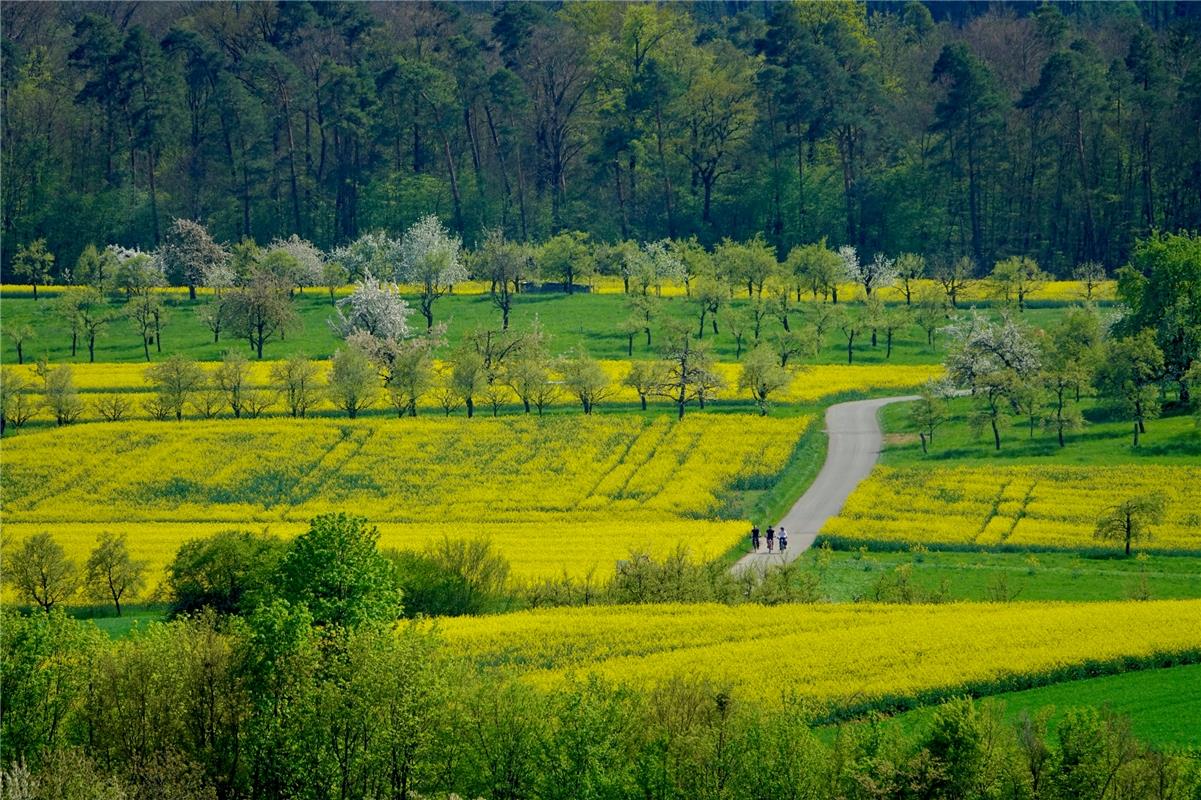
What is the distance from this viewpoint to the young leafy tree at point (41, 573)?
6425cm

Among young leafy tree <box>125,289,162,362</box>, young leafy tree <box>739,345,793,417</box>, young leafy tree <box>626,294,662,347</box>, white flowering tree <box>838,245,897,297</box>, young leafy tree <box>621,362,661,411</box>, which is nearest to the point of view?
young leafy tree <box>739,345,793,417</box>

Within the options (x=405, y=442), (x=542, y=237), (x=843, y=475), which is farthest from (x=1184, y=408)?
(x=542, y=237)

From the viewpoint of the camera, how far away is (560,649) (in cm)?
5328

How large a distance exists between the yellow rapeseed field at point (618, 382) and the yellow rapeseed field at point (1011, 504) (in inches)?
753

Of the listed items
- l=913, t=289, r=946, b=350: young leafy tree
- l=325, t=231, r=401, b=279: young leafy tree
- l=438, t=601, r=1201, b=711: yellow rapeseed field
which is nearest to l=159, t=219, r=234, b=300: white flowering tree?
l=325, t=231, r=401, b=279: young leafy tree

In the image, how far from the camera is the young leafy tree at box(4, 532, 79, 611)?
64.2m

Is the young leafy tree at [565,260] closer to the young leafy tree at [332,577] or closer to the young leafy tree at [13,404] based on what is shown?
the young leafy tree at [13,404]

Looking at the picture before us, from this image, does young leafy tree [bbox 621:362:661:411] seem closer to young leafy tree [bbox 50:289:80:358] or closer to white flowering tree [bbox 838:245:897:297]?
white flowering tree [bbox 838:245:897:297]

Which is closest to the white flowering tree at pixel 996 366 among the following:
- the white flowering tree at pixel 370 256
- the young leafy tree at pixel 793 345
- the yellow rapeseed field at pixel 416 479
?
the yellow rapeseed field at pixel 416 479

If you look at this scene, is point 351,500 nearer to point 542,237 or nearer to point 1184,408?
point 1184,408

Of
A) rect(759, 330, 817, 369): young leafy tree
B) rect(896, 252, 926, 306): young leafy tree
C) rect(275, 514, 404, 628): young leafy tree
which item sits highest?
rect(896, 252, 926, 306): young leafy tree

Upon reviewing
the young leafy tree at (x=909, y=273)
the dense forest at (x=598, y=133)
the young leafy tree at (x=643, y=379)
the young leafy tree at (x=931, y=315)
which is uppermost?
the dense forest at (x=598, y=133)

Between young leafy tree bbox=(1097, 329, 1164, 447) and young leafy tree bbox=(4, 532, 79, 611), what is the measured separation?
5341cm

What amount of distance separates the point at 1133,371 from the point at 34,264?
95934 millimetres
